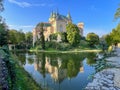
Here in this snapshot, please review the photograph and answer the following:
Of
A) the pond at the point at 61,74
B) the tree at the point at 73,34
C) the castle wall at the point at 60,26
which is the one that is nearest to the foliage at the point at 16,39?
the castle wall at the point at 60,26

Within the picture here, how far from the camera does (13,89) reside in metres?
7.24

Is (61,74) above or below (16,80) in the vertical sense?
below

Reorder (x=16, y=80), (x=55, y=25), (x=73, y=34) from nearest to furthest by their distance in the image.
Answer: (x=16, y=80), (x=73, y=34), (x=55, y=25)

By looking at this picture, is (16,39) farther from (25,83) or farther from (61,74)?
(25,83)

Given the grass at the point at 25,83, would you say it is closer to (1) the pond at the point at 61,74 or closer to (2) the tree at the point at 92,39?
(1) the pond at the point at 61,74

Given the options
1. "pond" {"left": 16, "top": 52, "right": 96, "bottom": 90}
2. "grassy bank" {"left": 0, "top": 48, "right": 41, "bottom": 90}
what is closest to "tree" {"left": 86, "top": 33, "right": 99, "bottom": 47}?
"pond" {"left": 16, "top": 52, "right": 96, "bottom": 90}

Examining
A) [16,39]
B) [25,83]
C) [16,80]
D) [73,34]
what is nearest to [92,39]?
[73,34]

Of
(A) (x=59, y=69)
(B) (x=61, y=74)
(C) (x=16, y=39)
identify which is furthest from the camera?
(C) (x=16, y=39)

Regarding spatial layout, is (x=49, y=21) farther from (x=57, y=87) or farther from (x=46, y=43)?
(x=57, y=87)

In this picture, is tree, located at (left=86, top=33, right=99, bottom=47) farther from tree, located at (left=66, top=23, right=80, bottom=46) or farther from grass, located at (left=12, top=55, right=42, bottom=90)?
grass, located at (left=12, top=55, right=42, bottom=90)

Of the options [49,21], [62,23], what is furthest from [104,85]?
[49,21]

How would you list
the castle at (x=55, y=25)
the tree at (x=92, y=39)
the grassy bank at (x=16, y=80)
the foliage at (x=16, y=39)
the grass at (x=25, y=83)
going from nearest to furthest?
the grassy bank at (x=16, y=80)
the grass at (x=25, y=83)
the foliage at (x=16, y=39)
the tree at (x=92, y=39)
the castle at (x=55, y=25)

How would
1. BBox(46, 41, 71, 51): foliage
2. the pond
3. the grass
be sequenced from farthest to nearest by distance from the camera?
BBox(46, 41, 71, 51): foliage
the pond
the grass

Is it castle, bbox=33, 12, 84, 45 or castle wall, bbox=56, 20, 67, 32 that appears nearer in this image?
castle, bbox=33, 12, 84, 45
